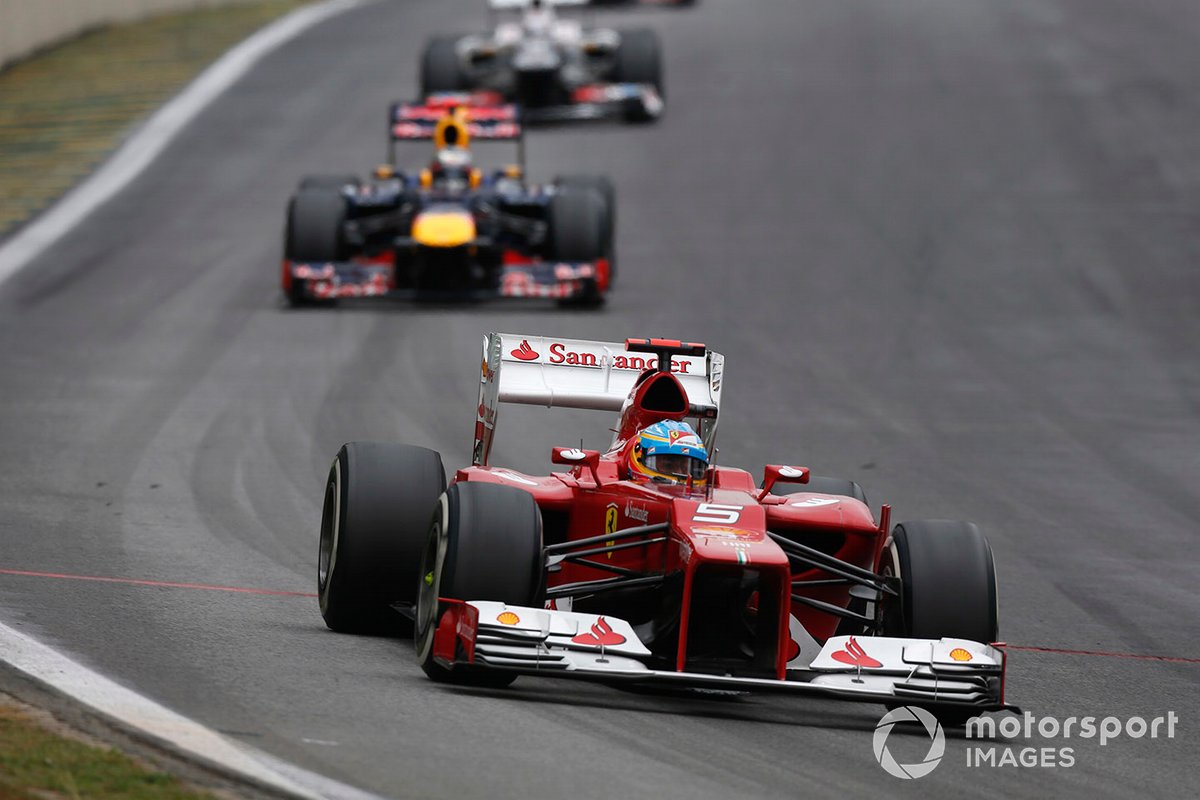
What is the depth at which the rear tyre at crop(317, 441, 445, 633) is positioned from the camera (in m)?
9.45

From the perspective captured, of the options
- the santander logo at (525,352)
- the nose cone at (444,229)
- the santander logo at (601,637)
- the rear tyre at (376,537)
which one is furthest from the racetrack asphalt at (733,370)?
the santander logo at (525,352)

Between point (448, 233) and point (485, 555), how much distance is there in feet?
43.3

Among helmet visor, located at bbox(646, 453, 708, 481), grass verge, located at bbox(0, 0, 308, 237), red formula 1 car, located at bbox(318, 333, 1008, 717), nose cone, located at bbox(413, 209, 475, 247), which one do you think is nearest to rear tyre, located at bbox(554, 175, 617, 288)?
nose cone, located at bbox(413, 209, 475, 247)

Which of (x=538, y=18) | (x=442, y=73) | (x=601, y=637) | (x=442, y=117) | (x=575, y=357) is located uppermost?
(x=538, y=18)

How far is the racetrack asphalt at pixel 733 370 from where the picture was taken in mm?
8055

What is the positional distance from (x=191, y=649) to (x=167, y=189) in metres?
20.0

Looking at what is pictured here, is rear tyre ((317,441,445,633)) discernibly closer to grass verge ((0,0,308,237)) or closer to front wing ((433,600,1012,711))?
front wing ((433,600,1012,711))

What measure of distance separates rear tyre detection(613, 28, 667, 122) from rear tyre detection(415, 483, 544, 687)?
2481 centimetres

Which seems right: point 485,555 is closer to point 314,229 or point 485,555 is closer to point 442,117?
point 314,229

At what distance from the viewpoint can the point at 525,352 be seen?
11.1m

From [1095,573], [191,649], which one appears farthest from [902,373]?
[191,649]

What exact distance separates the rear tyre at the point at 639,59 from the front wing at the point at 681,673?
2499 cm

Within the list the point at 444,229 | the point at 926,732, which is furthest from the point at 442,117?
the point at 926,732

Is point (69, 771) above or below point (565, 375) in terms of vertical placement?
below
